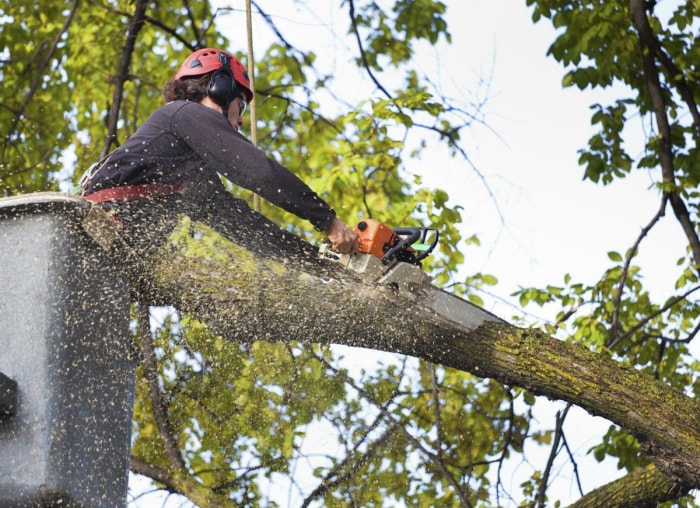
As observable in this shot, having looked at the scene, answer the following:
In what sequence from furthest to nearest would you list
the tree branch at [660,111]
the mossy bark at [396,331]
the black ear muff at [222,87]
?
the tree branch at [660,111] < the black ear muff at [222,87] < the mossy bark at [396,331]

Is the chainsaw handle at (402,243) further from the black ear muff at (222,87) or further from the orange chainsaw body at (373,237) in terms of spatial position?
the black ear muff at (222,87)

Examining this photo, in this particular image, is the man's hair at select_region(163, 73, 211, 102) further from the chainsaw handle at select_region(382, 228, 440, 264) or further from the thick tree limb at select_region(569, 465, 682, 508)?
the thick tree limb at select_region(569, 465, 682, 508)

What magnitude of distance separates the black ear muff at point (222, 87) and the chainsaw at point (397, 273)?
0.85 m

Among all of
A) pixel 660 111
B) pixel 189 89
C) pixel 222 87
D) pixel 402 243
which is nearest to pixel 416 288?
pixel 402 243

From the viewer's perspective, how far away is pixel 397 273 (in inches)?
155

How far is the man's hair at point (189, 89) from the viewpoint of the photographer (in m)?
4.45

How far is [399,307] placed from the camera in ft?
12.9

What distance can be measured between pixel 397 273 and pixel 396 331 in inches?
Answer: 9.2

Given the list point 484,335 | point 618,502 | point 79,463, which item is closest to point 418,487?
point 618,502

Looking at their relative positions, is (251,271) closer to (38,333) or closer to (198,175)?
(198,175)

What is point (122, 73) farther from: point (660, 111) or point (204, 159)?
point (660, 111)

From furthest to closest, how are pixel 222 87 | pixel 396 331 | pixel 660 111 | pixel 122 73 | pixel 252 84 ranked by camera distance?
1. pixel 660 111
2. pixel 122 73
3. pixel 252 84
4. pixel 222 87
5. pixel 396 331

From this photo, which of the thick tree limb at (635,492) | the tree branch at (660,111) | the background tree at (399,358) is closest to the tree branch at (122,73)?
the background tree at (399,358)

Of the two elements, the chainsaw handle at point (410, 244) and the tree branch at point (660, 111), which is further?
the tree branch at point (660, 111)
